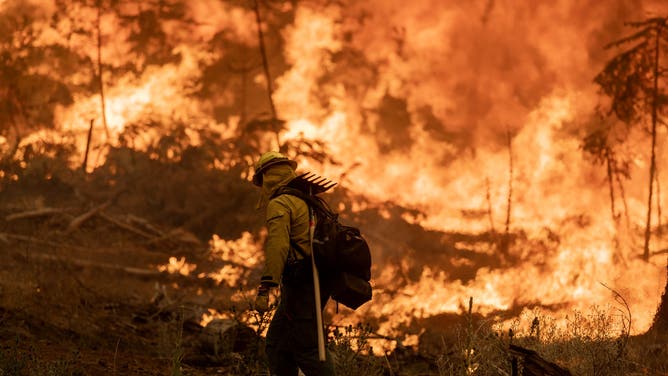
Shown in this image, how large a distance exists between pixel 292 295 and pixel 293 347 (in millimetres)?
351

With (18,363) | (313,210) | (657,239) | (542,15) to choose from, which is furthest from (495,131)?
(18,363)

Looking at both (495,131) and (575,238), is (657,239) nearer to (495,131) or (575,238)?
(575,238)

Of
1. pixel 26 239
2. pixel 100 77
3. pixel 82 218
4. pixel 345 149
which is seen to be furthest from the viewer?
pixel 100 77

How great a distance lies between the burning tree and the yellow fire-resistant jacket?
824cm

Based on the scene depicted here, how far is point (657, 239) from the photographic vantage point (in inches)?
441

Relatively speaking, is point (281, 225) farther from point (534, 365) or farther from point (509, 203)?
point (509, 203)

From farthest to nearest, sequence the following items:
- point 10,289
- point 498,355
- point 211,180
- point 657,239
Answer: point 211,180 → point 657,239 → point 10,289 → point 498,355

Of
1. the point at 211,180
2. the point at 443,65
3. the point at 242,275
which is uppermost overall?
the point at 443,65

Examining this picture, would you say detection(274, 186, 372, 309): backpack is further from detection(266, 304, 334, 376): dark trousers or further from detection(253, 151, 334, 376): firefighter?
detection(266, 304, 334, 376): dark trousers

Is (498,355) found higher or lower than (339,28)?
lower

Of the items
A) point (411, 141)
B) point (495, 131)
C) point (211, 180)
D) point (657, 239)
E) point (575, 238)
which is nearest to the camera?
point (575, 238)

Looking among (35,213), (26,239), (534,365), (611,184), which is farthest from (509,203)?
(35,213)

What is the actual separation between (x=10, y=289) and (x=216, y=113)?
8038 millimetres

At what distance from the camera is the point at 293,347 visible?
4254 millimetres
